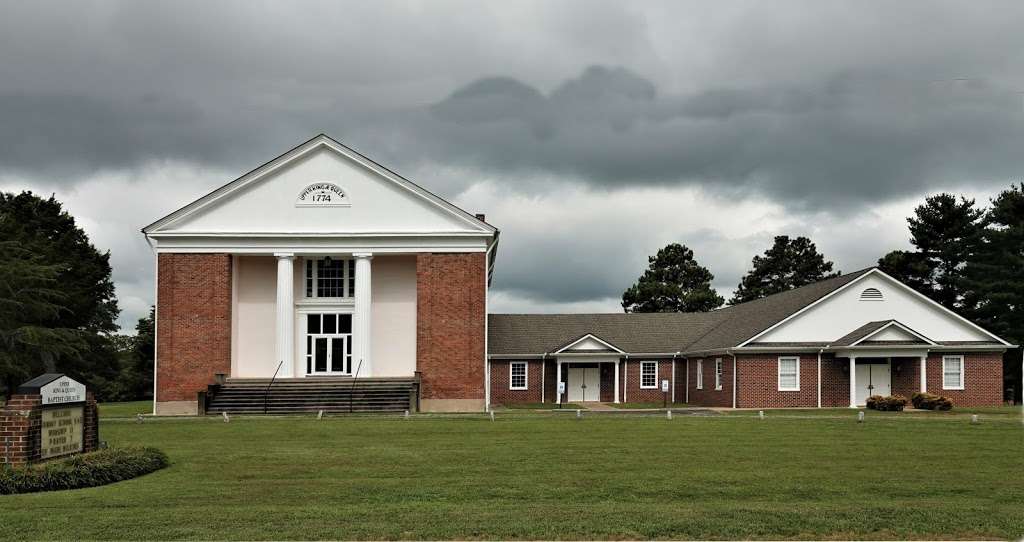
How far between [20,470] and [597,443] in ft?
39.6

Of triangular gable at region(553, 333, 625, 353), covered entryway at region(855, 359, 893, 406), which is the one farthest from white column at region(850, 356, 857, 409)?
triangular gable at region(553, 333, 625, 353)

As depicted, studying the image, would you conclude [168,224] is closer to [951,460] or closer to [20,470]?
[20,470]

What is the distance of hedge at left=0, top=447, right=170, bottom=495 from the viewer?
15.4 metres

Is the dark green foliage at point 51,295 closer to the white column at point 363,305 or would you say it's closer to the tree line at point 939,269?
the white column at point 363,305

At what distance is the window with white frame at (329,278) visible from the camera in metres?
44.1

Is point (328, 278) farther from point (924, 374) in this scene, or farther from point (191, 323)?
point (924, 374)

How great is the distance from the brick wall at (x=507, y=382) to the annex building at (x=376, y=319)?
6.22 m

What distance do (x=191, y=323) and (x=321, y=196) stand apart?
7582 mm

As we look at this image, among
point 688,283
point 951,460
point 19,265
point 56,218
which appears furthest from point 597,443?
point 688,283

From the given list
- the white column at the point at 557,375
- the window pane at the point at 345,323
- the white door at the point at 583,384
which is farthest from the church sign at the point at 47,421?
the white door at the point at 583,384

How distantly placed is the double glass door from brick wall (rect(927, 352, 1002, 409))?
25.7m

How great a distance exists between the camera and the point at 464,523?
1243 centimetres

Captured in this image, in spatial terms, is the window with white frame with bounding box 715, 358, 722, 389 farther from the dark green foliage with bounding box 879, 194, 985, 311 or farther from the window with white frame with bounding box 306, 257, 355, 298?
the dark green foliage with bounding box 879, 194, 985, 311

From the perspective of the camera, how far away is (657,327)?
175 feet
